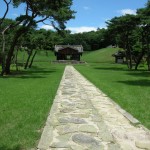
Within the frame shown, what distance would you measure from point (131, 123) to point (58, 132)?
210 centimetres

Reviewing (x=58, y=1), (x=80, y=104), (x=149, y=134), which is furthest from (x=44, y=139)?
(x=58, y=1)

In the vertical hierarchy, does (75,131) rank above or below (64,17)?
below

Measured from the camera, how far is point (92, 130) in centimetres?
733

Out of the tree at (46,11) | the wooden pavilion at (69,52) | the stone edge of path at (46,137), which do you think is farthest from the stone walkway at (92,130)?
the wooden pavilion at (69,52)

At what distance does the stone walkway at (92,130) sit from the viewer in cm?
627

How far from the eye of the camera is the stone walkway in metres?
6.27

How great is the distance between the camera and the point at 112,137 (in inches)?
268

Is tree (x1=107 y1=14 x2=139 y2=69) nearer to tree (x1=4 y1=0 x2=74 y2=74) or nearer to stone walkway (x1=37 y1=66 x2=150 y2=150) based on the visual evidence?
tree (x1=4 y1=0 x2=74 y2=74)

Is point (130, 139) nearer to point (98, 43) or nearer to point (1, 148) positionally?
point (1, 148)

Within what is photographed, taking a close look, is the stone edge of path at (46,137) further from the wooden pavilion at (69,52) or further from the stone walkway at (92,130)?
the wooden pavilion at (69,52)

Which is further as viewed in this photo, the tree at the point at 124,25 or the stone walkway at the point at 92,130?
the tree at the point at 124,25

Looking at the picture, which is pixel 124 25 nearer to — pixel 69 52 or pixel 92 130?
pixel 69 52

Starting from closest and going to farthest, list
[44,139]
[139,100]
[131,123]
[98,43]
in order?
[44,139] → [131,123] → [139,100] → [98,43]

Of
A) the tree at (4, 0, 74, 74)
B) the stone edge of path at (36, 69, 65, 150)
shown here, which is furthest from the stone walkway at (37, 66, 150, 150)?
the tree at (4, 0, 74, 74)
